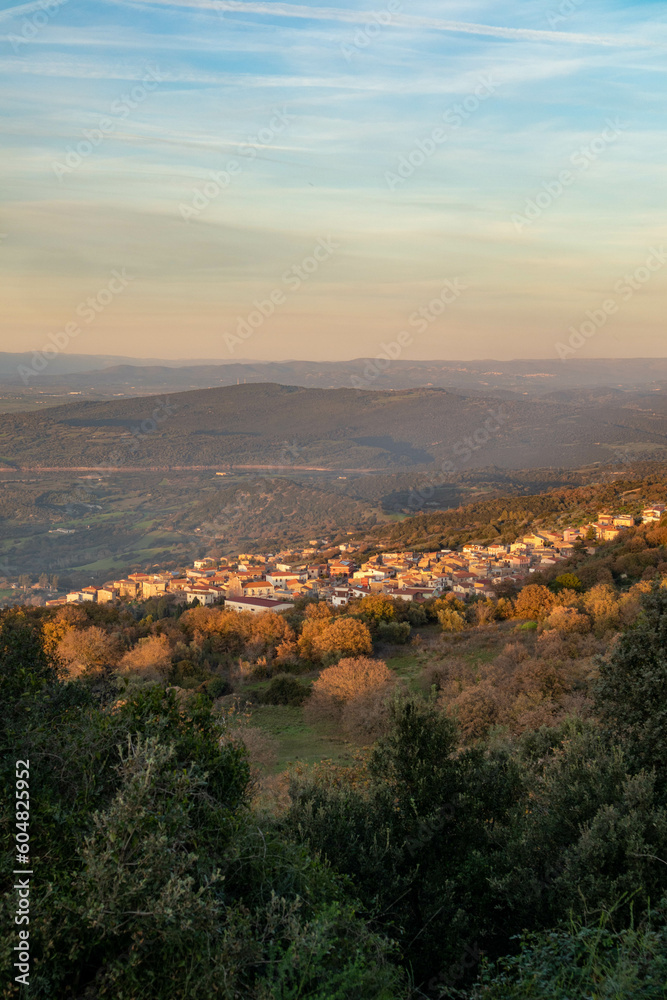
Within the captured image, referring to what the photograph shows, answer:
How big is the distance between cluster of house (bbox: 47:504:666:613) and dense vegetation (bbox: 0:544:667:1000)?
2544 centimetres

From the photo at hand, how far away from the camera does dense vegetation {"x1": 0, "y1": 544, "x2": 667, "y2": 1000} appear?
4.00 m

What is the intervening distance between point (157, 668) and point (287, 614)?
11009 mm

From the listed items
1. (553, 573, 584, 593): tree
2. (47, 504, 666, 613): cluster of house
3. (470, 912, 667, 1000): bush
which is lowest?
(47, 504, 666, 613): cluster of house

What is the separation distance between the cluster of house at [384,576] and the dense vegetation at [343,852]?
83.5ft

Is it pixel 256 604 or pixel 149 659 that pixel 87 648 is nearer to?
pixel 149 659

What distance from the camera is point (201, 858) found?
4555 millimetres

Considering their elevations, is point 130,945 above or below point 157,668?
above

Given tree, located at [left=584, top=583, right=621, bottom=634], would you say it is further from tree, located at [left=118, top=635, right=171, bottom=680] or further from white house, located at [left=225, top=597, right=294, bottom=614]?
white house, located at [left=225, top=597, right=294, bottom=614]

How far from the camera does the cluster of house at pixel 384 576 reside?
38125mm

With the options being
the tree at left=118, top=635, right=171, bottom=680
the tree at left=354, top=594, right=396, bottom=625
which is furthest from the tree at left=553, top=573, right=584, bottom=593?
the tree at left=118, top=635, right=171, bottom=680

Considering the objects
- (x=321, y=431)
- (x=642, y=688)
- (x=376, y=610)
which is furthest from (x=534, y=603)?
(x=321, y=431)

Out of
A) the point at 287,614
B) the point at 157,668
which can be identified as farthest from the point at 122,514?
the point at 157,668

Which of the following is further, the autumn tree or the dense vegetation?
the autumn tree

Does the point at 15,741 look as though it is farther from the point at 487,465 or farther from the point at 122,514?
the point at 487,465
